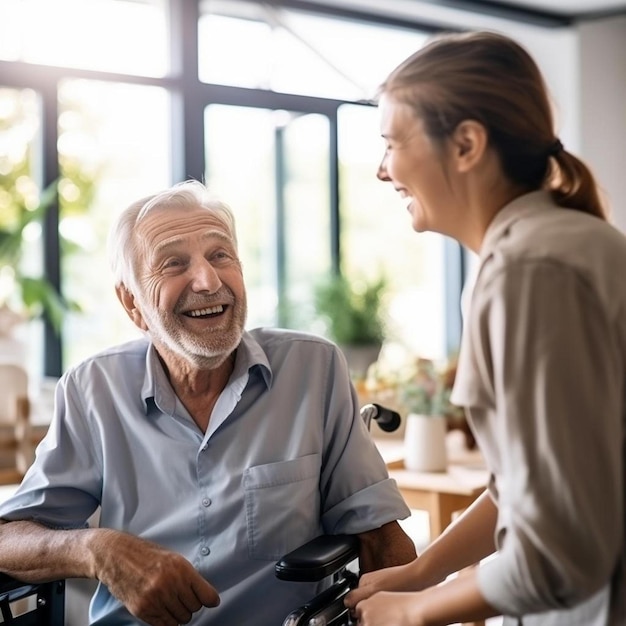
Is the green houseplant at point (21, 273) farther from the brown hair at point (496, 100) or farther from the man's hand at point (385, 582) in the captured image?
the brown hair at point (496, 100)

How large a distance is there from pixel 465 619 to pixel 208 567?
817 millimetres

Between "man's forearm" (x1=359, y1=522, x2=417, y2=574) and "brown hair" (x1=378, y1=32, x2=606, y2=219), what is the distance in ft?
2.93

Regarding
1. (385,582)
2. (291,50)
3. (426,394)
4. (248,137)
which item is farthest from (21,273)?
(385,582)

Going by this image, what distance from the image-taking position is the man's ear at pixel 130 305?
2.11m

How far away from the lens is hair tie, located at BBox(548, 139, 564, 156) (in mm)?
1188

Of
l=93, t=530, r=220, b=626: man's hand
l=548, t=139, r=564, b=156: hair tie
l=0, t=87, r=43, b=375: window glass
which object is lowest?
l=93, t=530, r=220, b=626: man's hand

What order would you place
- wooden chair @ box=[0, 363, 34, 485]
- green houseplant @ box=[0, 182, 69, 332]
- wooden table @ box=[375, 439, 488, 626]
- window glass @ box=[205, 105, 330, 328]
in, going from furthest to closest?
1. window glass @ box=[205, 105, 330, 328]
2. green houseplant @ box=[0, 182, 69, 332]
3. wooden chair @ box=[0, 363, 34, 485]
4. wooden table @ box=[375, 439, 488, 626]

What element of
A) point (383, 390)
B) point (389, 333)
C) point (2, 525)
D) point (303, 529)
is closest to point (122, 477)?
point (2, 525)

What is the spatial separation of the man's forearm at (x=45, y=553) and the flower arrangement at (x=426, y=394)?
5.16 feet

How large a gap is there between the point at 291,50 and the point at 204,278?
4.68 metres

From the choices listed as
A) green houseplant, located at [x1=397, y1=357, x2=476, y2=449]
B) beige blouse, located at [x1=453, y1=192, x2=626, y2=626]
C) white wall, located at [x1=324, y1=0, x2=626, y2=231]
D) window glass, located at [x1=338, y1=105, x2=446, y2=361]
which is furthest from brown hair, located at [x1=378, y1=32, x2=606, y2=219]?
white wall, located at [x1=324, y1=0, x2=626, y2=231]

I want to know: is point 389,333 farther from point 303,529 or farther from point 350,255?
point 303,529

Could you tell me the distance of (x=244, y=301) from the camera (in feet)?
6.63

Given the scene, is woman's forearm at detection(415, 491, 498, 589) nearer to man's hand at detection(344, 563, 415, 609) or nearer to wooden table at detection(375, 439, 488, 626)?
man's hand at detection(344, 563, 415, 609)
